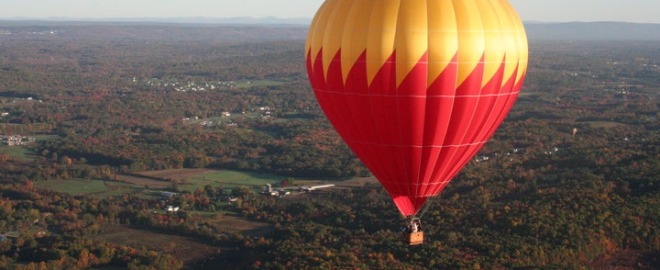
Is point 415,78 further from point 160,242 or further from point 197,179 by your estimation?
point 197,179

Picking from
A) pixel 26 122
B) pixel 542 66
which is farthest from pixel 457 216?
pixel 542 66

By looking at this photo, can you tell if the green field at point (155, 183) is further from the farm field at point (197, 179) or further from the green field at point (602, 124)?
the green field at point (602, 124)

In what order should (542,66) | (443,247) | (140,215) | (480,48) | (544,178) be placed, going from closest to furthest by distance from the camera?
(480,48) → (443,247) → (140,215) → (544,178) → (542,66)

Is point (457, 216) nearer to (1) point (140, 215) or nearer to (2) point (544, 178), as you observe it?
(2) point (544, 178)

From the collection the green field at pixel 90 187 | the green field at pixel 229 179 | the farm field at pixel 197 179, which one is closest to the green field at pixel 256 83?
the farm field at pixel 197 179

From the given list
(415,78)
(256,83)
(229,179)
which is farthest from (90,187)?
(256,83)

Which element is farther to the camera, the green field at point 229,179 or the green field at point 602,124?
the green field at point 602,124
